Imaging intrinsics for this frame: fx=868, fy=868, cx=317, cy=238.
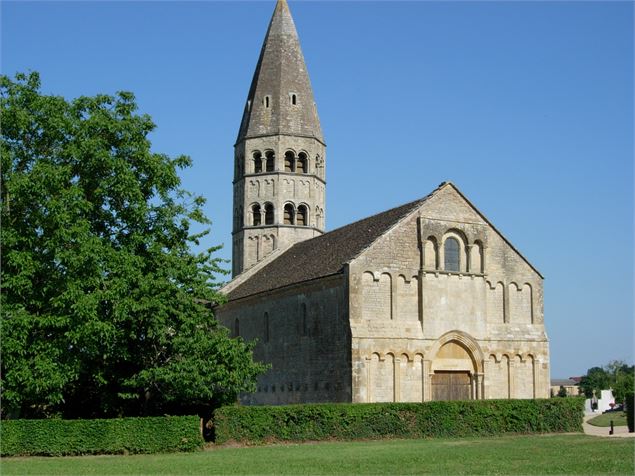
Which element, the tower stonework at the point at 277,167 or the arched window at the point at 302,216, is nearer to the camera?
the tower stonework at the point at 277,167

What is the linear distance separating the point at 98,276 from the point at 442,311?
17556 millimetres

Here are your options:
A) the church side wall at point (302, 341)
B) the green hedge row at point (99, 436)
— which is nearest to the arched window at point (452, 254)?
the church side wall at point (302, 341)

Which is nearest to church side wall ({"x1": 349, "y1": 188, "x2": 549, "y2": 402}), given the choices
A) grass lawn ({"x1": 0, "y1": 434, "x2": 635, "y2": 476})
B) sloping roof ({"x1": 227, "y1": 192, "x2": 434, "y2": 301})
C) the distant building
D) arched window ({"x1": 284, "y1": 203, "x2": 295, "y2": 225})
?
sloping roof ({"x1": 227, "y1": 192, "x2": 434, "y2": 301})

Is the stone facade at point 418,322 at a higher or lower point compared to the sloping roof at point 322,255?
lower

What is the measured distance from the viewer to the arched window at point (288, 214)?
187 feet

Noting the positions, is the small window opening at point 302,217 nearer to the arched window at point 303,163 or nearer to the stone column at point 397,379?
the arched window at point 303,163

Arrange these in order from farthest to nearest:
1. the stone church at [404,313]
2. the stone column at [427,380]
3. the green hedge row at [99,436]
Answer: the stone column at [427,380]
the stone church at [404,313]
the green hedge row at [99,436]

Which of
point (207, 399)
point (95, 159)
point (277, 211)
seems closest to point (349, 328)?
point (207, 399)

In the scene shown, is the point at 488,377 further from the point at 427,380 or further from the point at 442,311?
the point at 442,311

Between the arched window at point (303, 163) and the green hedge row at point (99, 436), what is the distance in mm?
28443

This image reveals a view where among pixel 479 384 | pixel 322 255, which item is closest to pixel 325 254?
pixel 322 255

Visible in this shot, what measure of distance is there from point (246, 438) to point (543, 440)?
11.4 meters

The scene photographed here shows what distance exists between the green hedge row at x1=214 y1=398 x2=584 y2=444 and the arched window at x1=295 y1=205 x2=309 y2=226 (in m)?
23.0

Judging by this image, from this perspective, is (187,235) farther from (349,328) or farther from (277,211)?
(277,211)
